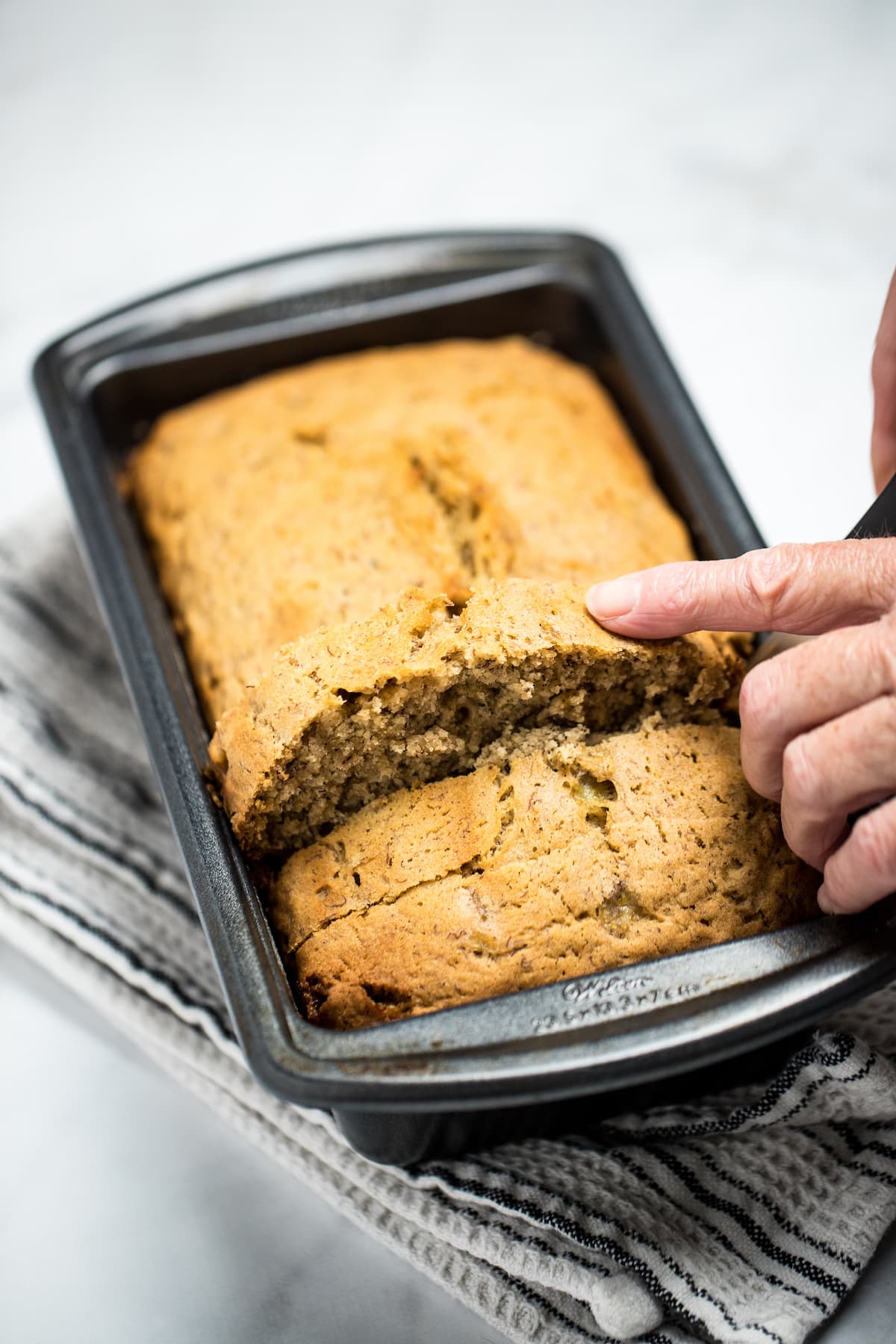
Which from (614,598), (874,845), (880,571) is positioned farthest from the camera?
(614,598)

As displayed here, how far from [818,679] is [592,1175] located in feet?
2.58

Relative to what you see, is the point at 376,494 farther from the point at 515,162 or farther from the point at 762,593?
the point at 515,162

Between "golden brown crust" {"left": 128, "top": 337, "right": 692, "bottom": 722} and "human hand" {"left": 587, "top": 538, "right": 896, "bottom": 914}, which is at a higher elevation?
"golden brown crust" {"left": 128, "top": 337, "right": 692, "bottom": 722}

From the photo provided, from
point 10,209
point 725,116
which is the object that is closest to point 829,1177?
point 725,116

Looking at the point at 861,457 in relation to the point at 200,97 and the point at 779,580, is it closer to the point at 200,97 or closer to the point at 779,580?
the point at 779,580

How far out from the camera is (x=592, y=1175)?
1677 millimetres

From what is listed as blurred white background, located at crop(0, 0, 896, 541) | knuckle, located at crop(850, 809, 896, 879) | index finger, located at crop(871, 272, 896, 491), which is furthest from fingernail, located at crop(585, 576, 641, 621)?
blurred white background, located at crop(0, 0, 896, 541)

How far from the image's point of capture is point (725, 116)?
3070 mm

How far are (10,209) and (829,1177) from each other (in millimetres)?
2744

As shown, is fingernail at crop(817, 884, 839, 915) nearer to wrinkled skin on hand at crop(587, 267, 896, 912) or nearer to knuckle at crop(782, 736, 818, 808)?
wrinkled skin on hand at crop(587, 267, 896, 912)

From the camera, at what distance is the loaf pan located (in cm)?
129

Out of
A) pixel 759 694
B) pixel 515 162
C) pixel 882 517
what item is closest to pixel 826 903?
pixel 759 694

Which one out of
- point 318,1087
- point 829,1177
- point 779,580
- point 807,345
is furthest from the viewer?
point 807,345

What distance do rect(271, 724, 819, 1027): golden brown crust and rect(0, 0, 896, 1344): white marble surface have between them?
97 centimetres
